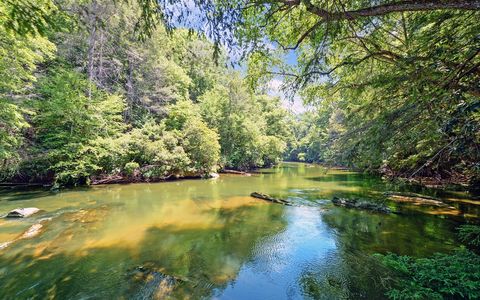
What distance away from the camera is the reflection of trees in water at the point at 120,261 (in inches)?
191

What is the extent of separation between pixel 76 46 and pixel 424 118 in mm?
24336

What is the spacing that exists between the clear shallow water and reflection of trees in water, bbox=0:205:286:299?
24 mm

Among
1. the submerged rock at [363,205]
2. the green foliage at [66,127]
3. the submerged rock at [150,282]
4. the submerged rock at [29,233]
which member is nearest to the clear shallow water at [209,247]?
the submerged rock at [150,282]

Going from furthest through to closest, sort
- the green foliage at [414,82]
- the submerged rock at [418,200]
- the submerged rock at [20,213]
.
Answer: the submerged rock at [418,200]
the submerged rock at [20,213]
the green foliage at [414,82]

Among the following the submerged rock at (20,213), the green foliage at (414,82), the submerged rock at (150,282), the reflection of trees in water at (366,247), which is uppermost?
the green foliage at (414,82)

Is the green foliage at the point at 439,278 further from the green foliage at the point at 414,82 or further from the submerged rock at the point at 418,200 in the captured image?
the submerged rock at the point at 418,200

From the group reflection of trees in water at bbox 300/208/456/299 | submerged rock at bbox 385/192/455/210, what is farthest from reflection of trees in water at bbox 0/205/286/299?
submerged rock at bbox 385/192/455/210

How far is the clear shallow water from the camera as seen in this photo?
4934 millimetres

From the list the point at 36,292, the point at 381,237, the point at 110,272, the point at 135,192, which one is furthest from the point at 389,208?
the point at 135,192

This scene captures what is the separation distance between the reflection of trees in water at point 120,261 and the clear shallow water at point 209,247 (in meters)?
0.02

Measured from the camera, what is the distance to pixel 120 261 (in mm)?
5973

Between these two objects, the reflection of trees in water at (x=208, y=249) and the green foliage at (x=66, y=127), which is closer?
the reflection of trees in water at (x=208, y=249)

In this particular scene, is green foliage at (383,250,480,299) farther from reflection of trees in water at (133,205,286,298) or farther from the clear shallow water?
reflection of trees in water at (133,205,286,298)

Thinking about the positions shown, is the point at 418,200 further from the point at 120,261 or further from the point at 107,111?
the point at 107,111
